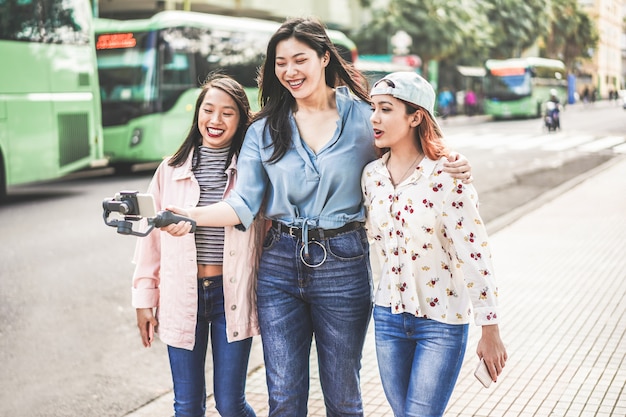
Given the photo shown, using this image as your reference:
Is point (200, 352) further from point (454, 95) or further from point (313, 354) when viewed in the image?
point (454, 95)

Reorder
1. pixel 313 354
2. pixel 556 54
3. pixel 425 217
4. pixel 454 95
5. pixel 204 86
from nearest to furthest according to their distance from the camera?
pixel 425 217 → pixel 204 86 → pixel 313 354 → pixel 454 95 → pixel 556 54

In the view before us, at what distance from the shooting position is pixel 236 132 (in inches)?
135

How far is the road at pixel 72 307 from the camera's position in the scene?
4797 mm

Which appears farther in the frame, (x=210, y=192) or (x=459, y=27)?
(x=459, y=27)

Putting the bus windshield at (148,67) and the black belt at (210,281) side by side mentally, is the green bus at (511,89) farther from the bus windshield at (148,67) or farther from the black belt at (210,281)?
the black belt at (210,281)

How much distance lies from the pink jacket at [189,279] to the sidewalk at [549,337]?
1.25 metres

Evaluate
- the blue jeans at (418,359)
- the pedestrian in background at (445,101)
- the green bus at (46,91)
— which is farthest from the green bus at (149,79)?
the pedestrian in background at (445,101)

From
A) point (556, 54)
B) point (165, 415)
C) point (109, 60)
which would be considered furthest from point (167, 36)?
point (556, 54)

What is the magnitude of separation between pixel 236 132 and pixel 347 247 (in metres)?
0.71

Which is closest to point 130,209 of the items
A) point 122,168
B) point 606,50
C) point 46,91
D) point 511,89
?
point 46,91

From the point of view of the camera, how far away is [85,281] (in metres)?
7.49

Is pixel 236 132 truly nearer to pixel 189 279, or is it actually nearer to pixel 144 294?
pixel 189 279

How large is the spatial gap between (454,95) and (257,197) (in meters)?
44.6

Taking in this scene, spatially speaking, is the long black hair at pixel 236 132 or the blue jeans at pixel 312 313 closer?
the blue jeans at pixel 312 313
